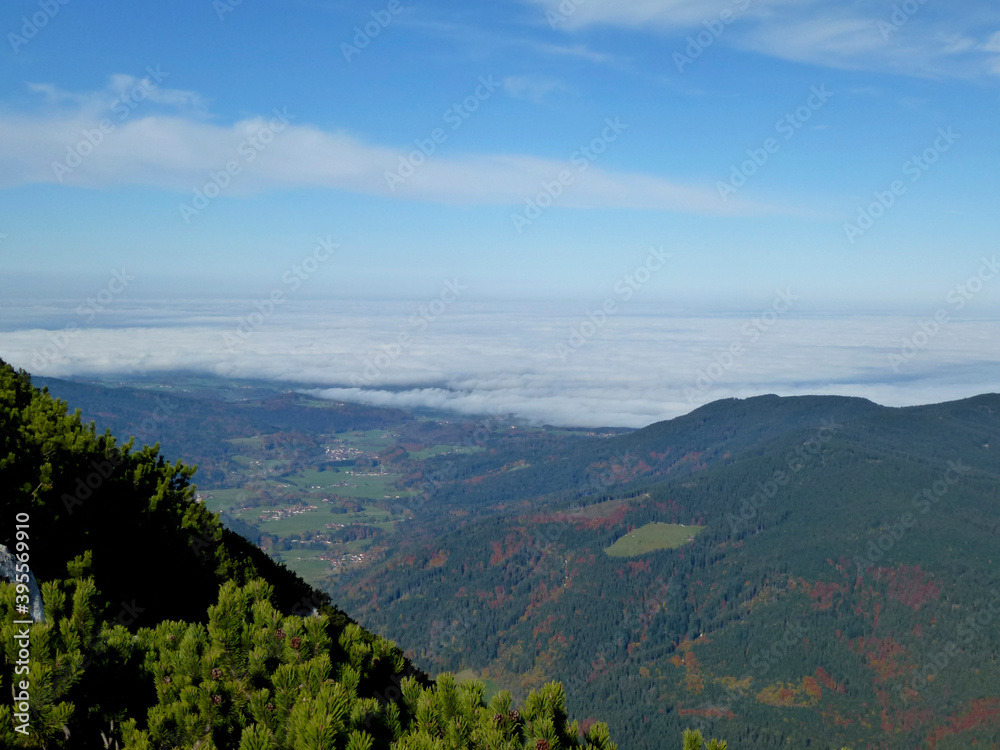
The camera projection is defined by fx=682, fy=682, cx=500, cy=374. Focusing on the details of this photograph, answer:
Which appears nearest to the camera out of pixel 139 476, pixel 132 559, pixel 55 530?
pixel 55 530

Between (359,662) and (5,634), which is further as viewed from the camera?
(359,662)

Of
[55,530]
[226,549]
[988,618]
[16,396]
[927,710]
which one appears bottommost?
[927,710]

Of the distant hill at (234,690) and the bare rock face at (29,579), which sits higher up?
the bare rock face at (29,579)

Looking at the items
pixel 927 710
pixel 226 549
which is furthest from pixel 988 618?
pixel 226 549

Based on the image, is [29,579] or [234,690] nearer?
[234,690]

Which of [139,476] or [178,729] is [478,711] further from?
[139,476]

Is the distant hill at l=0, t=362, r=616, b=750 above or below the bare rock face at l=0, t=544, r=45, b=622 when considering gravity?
below

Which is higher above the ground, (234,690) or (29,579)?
(29,579)

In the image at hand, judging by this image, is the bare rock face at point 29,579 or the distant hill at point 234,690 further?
the bare rock face at point 29,579
